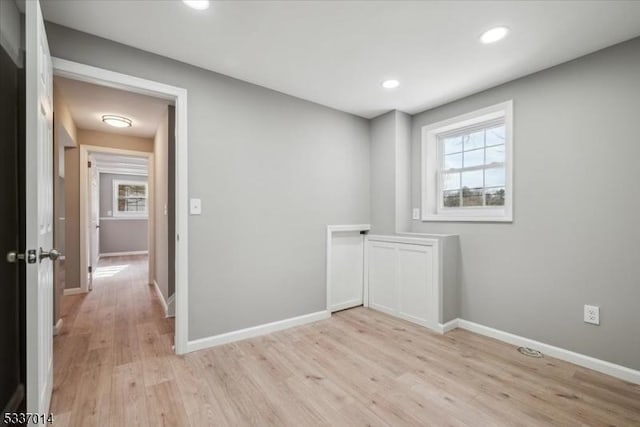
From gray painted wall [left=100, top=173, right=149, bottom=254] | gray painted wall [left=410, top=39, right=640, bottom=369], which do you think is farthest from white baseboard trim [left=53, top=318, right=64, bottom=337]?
gray painted wall [left=100, top=173, right=149, bottom=254]

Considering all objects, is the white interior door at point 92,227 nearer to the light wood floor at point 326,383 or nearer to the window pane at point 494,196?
the light wood floor at point 326,383

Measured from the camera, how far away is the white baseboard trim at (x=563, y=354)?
79.1 inches

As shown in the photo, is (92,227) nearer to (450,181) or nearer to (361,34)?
(361,34)

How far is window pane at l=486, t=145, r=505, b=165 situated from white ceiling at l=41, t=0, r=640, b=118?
600 millimetres

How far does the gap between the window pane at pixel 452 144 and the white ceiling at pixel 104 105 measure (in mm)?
3235

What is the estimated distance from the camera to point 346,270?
11.5 ft

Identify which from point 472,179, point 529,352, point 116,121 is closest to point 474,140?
point 472,179

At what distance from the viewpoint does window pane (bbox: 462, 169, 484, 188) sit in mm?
3004

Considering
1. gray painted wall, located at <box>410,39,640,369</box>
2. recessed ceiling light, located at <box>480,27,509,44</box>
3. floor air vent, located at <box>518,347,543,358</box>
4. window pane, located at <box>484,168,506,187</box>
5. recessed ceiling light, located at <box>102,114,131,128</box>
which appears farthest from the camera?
recessed ceiling light, located at <box>102,114,131,128</box>

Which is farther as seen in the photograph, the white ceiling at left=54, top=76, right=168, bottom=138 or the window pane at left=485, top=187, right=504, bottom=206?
the white ceiling at left=54, top=76, right=168, bottom=138

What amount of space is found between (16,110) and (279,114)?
74.0 inches

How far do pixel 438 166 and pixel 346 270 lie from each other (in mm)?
1668

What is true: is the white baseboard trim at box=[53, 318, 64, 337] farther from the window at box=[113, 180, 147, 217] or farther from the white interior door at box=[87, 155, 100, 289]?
the window at box=[113, 180, 147, 217]

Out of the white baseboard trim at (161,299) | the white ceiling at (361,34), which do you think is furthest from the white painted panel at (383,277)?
the white baseboard trim at (161,299)
